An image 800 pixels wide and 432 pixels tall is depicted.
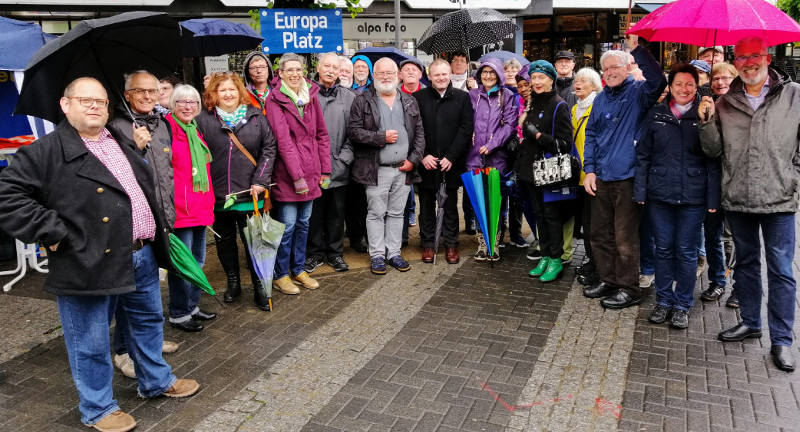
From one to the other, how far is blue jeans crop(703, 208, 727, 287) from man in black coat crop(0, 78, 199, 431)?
459 cm

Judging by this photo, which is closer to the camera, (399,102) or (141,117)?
(141,117)

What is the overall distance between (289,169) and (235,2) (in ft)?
30.2

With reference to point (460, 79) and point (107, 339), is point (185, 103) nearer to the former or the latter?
point (107, 339)

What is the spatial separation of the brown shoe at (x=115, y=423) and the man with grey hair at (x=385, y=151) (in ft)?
11.0

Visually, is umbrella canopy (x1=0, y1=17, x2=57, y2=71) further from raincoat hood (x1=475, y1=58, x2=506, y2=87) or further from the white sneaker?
raincoat hood (x1=475, y1=58, x2=506, y2=87)

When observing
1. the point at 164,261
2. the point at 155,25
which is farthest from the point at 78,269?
the point at 155,25

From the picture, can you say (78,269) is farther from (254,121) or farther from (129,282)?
A: (254,121)

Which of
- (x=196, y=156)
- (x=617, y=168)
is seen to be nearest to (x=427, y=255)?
(x=617, y=168)

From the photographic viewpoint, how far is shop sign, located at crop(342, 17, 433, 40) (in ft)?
50.0

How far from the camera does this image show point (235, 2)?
1374cm

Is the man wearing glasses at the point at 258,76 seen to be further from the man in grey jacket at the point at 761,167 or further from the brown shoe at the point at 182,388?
the man in grey jacket at the point at 761,167

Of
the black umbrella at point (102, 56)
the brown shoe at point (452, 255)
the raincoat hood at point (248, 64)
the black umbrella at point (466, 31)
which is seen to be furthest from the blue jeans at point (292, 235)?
the black umbrella at point (466, 31)

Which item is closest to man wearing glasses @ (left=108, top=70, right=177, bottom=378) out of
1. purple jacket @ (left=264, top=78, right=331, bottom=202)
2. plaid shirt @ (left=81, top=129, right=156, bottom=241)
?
plaid shirt @ (left=81, top=129, right=156, bottom=241)

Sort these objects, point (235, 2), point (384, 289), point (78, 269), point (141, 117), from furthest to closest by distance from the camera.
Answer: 1. point (235, 2)
2. point (384, 289)
3. point (141, 117)
4. point (78, 269)
